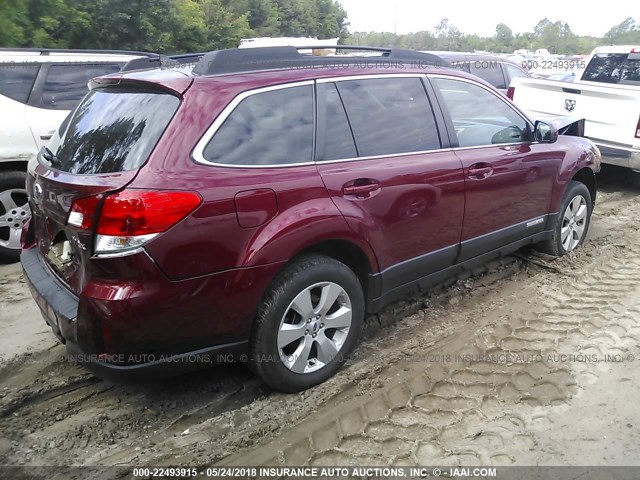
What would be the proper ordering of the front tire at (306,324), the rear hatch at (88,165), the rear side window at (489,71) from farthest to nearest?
the rear side window at (489,71), the front tire at (306,324), the rear hatch at (88,165)

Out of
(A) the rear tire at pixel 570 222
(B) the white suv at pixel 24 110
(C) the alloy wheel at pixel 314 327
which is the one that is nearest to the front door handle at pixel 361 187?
(C) the alloy wheel at pixel 314 327

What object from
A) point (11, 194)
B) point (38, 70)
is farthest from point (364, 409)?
point (38, 70)

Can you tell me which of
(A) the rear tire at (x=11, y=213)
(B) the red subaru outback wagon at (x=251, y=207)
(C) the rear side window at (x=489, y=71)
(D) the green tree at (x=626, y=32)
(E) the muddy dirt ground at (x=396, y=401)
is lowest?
(E) the muddy dirt ground at (x=396, y=401)

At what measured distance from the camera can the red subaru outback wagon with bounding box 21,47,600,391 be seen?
8.04 feet

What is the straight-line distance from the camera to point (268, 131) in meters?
2.83

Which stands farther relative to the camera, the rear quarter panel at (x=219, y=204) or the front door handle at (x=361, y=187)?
the front door handle at (x=361, y=187)

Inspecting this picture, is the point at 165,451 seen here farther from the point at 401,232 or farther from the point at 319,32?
the point at 319,32

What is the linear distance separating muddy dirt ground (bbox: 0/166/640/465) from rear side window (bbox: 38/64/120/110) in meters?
2.17

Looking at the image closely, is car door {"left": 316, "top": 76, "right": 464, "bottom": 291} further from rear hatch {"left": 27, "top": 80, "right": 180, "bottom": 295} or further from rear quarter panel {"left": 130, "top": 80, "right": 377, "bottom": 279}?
rear hatch {"left": 27, "top": 80, "right": 180, "bottom": 295}

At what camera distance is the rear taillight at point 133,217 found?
2371mm

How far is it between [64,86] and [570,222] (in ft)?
16.6

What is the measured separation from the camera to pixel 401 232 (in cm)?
335

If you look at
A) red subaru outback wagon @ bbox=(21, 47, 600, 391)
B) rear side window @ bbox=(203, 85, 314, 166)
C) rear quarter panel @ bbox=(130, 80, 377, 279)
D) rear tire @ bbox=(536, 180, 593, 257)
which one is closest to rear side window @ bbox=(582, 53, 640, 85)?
rear tire @ bbox=(536, 180, 593, 257)

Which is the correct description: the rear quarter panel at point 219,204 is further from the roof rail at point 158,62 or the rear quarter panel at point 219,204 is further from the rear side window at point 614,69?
the rear side window at point 614,69
